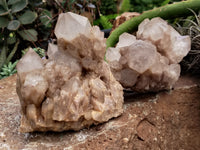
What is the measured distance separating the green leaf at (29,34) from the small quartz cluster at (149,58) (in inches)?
58.6

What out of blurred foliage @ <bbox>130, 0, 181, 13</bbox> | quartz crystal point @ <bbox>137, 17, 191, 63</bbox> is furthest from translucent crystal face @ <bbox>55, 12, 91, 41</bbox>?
blurred foliage @ <bbox>130, 0, 181, 13</bbox>

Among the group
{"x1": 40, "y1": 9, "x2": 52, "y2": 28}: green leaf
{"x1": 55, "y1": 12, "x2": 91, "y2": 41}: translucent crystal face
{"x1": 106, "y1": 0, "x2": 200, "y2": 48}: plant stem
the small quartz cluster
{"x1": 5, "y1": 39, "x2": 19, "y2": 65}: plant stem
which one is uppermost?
{"x1": 55, "y1": 12, "x2": 91, "y2": 41}: translucent crystal face

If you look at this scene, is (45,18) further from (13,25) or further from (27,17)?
(13,25)

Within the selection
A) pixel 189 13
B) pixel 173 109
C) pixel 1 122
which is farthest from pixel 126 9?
pixel 1 122

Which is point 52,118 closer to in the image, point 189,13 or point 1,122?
point 1,122

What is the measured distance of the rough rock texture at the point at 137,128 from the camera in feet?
3.62

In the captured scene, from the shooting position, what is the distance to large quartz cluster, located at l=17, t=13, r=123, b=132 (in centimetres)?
104

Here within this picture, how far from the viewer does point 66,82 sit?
1076 mm

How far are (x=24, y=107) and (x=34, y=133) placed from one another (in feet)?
0.49

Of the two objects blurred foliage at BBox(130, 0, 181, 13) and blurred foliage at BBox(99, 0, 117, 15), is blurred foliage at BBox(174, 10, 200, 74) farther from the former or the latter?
blurred foliage at BBox(130, 0, 181, 13)

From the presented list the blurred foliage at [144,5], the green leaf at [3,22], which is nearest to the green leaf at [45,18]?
the green leaf at [3,22]

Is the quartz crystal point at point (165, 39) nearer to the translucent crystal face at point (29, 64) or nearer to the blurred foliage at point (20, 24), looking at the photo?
the translucent crystal face at point (29, 64)

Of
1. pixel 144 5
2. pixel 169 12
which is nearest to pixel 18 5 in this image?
pixel 169 12

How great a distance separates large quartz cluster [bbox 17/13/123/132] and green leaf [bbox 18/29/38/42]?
62.3 inches
